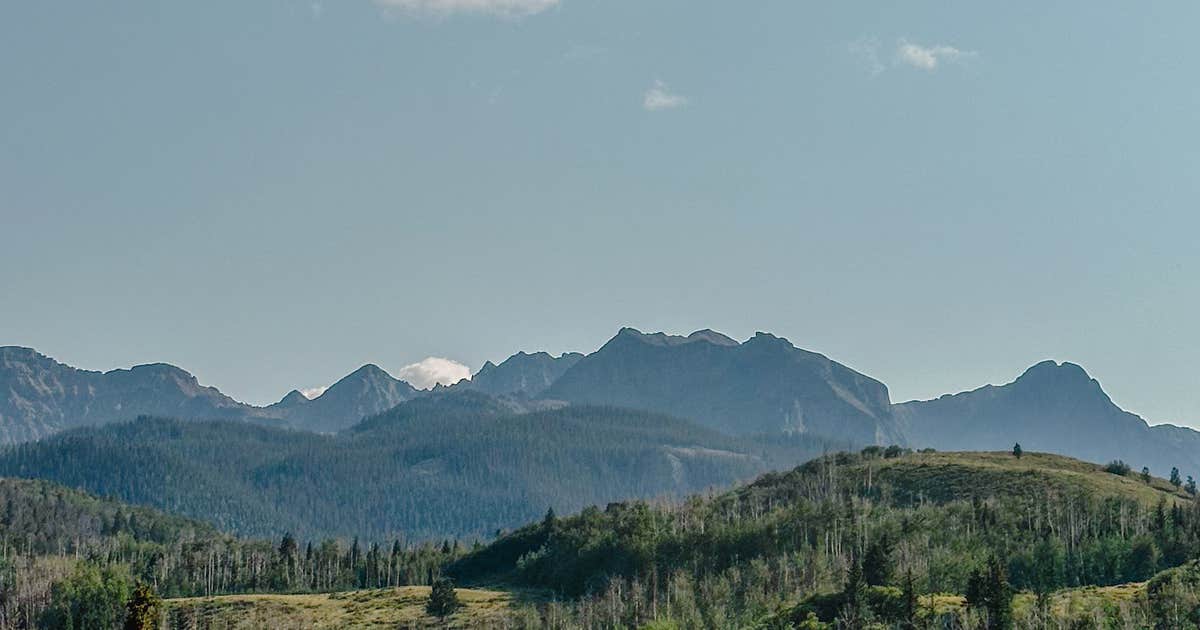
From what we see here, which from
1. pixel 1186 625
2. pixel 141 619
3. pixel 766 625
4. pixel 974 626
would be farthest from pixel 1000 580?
pixel 141 619

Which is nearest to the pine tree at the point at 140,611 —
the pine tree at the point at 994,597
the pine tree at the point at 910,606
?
the pine tree at the point at 910,606

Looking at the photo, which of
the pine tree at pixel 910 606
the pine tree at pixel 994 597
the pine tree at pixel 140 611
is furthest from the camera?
the pine tree at pixel 910 606

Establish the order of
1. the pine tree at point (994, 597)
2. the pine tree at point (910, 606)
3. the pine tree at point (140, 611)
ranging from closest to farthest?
the pine tree at point (140, 611), the pine tree at point (994, 597), the pine tree at point (910, 606)

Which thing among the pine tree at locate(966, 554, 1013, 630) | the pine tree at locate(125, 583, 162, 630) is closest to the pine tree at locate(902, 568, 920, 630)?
the pine tree at locate(966, 554, 1013, 630)

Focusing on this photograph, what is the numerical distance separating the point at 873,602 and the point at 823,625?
35.3ft

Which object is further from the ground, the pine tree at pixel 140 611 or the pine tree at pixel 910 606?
the pine tree at pixel 140 611

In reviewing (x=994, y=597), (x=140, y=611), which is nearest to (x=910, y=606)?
(x=994, y=597)

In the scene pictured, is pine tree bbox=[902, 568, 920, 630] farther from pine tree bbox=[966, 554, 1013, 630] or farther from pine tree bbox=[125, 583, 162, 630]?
pine tree bbox=[125, 583, 162, 630]

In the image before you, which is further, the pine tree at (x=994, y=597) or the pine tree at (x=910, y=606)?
the pine tree at (x=910, y=606)

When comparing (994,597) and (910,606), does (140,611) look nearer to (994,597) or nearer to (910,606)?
(910,606)

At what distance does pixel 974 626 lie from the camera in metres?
169

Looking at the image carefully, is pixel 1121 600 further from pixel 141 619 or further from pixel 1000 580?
pixel 141 619

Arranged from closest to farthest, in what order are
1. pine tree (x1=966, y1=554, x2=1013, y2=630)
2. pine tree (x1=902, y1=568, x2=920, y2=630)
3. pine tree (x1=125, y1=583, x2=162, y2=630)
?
pine tree (x1=125, y1=583, x2=162, y2=630) < pine tree (x1=966, y1=554, x2=1013, y2=630) < pine tree (x1=902, y1=568, x2=920, y2=630)

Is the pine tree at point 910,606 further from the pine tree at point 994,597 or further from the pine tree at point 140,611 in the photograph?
the pine tree at point 140,611
